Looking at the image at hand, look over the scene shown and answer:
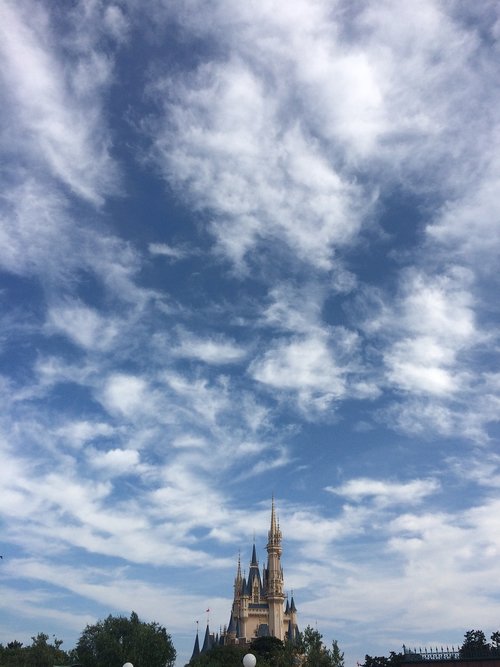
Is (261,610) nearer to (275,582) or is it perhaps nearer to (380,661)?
(275,582)

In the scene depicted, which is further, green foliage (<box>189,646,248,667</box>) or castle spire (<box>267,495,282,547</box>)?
castle spire (<box>267,495,282,547</box>)

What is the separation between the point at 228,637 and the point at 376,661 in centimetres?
→ 5117

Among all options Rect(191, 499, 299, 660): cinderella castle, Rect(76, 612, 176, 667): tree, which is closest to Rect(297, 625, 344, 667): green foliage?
Rect(76, 612, 176, 667): tree

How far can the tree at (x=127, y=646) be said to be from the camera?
7138 cm

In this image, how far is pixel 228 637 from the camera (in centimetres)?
13000

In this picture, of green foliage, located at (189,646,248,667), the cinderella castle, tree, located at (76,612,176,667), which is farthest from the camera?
the cinderella castle

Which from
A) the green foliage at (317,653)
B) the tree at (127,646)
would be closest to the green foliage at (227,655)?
the tree at (127,646)

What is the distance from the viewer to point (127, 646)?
73.3 meters

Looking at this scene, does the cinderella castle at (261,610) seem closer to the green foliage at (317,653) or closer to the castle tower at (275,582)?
the castle tower at (275,582)

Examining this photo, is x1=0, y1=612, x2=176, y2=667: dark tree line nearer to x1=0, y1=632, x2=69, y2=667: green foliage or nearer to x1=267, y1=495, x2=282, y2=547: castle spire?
x1=0, y1=632, x2=69, y2=667: green foliage

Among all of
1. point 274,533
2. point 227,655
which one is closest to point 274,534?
point 274,533

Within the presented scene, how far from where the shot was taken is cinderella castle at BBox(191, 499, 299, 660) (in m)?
132

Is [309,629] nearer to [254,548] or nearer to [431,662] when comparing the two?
[431,662]

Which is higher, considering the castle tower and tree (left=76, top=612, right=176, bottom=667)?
the castle tower
